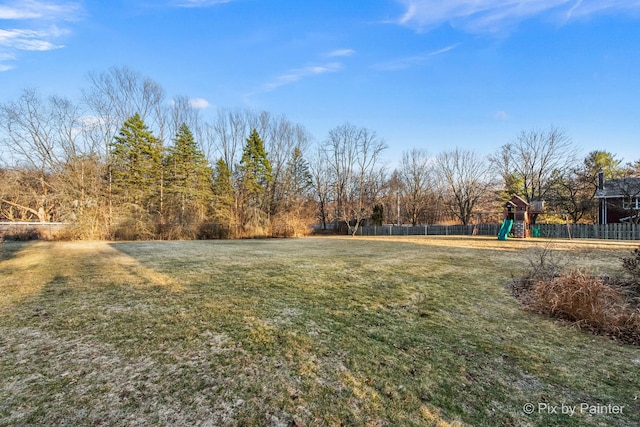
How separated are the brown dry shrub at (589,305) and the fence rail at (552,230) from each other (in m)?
18.1

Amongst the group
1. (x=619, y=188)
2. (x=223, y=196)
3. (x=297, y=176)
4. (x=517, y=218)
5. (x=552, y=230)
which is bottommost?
(x=552, y=230)

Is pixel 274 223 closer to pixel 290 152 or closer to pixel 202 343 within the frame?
pixel 290 152

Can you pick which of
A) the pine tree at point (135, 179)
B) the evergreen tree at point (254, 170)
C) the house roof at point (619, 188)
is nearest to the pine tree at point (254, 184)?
the evergreen tree at point (254, 170)

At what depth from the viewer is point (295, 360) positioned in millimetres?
2580

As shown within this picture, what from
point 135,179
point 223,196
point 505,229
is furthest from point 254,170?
point 505,229

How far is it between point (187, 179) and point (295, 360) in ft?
76.5

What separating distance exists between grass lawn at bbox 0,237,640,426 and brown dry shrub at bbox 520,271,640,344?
0.95ft

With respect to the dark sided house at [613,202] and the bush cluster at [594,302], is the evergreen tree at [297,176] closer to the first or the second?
the bush cluster at [594,302]

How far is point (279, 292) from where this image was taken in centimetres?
481

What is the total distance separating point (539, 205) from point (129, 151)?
30.6 metres

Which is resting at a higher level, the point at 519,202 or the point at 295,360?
the point at 519,202

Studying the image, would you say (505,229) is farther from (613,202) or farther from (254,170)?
(254,170)

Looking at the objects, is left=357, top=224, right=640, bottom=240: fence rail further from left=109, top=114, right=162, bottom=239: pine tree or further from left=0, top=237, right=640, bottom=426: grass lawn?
left=0, top=237, right=640, bottom=426: grass lawn

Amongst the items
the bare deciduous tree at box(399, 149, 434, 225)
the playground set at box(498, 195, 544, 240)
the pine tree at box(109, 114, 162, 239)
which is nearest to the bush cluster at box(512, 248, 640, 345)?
the playground set at box(498, 195, 544, 240)
